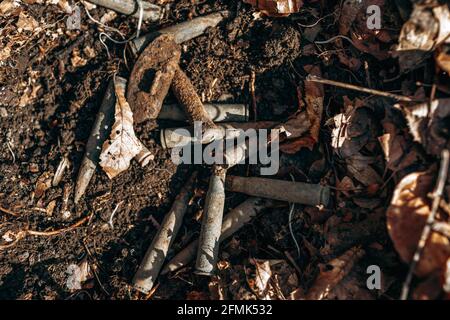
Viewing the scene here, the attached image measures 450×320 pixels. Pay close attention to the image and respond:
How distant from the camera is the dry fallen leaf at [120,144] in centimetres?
372

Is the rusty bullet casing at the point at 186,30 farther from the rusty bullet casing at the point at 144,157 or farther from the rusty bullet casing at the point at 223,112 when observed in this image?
the rusty bullet casing at the point at 144,157

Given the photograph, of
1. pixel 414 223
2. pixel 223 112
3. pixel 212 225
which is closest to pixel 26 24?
pixel 223 112

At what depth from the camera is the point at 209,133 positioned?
12.2 feet

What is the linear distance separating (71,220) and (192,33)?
6.74ft

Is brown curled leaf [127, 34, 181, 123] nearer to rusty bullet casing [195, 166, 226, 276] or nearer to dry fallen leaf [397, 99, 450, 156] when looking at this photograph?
rusty bullet casing [195, 166, 226, 276]

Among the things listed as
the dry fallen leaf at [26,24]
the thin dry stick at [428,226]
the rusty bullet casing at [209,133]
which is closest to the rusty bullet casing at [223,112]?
the rusty bullet casing at [209,133]

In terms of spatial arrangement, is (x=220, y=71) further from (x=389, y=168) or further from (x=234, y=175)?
(x=389, y=168)

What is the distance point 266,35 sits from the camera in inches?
156

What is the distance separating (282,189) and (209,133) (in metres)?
0.80

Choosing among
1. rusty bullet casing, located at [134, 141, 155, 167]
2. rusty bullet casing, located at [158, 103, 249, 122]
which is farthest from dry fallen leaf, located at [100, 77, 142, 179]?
rusty bullet casing, located at [158, 103, 249, 122]

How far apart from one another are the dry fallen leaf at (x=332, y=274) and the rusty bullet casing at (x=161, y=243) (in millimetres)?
1249

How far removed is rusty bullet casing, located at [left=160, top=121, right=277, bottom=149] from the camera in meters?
3.73
